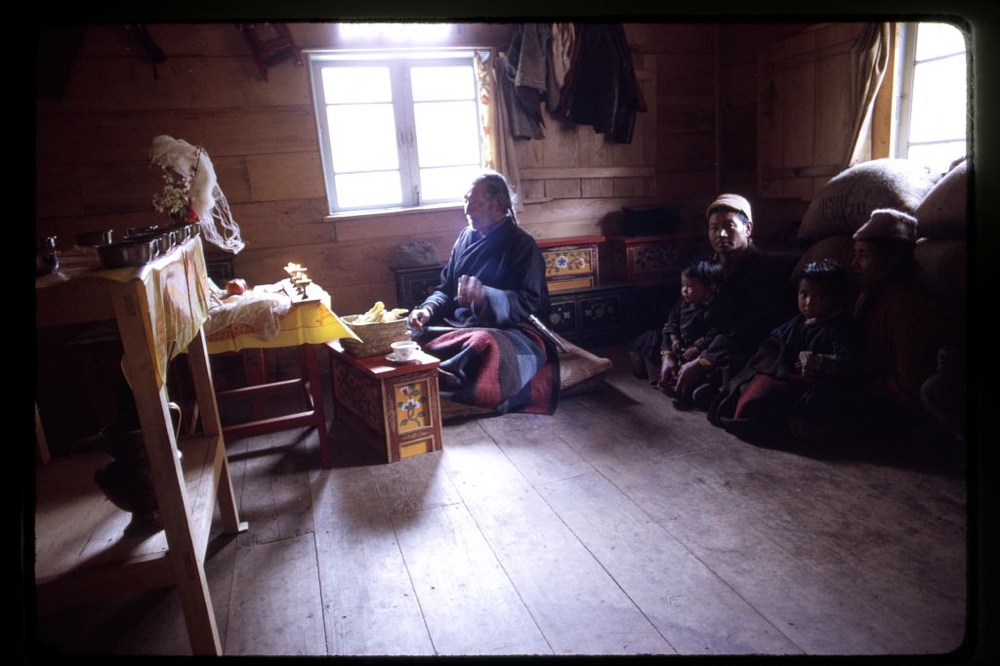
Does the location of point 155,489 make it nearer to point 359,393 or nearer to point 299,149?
point 359,393

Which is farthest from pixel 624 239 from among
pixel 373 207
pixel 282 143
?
pixel 282 143

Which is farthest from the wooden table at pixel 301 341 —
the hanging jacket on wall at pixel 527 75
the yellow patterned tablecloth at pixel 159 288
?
the hanging jacket on wall at pixel 527 75

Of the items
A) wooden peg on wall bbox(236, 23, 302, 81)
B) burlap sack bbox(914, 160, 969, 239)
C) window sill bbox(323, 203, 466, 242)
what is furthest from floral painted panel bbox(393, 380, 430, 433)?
wooden peg on wall bbox(236, 23, 302, 81)

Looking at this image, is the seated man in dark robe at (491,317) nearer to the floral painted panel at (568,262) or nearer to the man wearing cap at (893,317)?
the floral painted panel at (568,262)

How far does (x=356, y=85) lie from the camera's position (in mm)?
4266

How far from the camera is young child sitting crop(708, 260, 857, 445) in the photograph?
2.75m

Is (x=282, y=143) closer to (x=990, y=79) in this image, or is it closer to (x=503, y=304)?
(x=503, y=304)

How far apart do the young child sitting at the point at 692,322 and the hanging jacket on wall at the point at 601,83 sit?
64.4 inches

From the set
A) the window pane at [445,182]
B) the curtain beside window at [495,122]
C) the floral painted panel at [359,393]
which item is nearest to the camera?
the floral painted panel at [359,393]

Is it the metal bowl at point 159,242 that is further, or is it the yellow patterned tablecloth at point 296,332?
the yellow patterned tablecloth at point 296,332

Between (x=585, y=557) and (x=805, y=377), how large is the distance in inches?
58.2

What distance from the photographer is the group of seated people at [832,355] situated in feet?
8.80

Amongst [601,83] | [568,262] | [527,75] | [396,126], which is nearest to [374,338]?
[568,262]

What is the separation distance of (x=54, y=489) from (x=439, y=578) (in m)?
1.14
